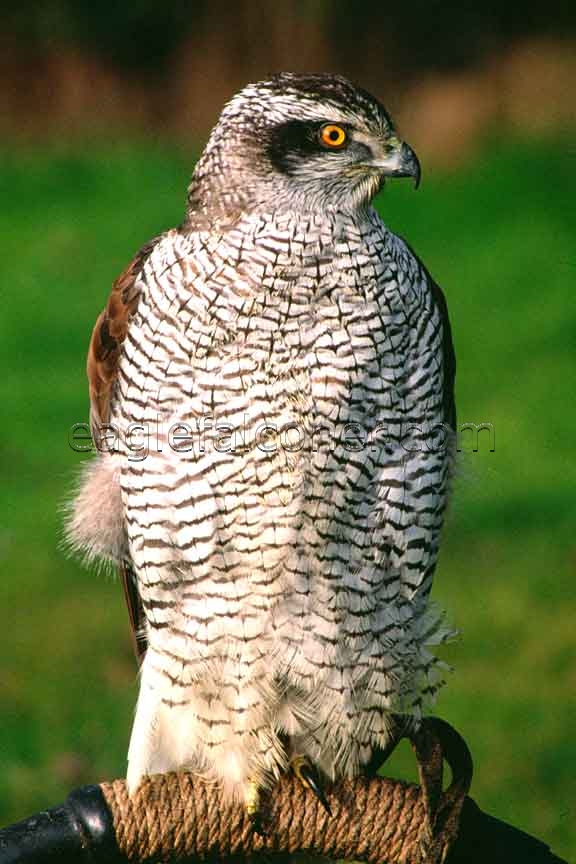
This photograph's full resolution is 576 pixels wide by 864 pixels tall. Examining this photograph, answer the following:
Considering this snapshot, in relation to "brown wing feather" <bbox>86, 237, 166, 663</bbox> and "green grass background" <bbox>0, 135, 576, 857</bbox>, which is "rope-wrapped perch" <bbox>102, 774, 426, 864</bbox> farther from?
"green grass background" <bbox>0, 135, 576, 857</bbox>

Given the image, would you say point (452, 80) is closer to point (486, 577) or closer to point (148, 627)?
point (486, 577)

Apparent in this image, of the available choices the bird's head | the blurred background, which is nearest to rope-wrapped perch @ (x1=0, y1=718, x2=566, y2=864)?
the blurred background

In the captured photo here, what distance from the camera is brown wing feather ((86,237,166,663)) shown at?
373 centimetres

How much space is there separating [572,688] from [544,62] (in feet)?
26.4

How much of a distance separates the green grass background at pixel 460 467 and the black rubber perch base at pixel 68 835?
4.58 feet

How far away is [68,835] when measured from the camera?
2.73 metres

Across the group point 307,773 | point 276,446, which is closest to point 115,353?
point 276,446

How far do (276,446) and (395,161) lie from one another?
0.72 m

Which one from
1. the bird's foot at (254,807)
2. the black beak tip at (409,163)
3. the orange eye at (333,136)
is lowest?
the bird's foot at (254,807)

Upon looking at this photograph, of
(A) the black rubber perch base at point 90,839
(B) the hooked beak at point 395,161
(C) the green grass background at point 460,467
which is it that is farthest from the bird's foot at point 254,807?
(B) the hooked beak at point 395,161

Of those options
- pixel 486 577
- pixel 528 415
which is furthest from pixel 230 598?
pixel 528 415

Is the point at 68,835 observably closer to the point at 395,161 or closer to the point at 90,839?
the point at 90,839

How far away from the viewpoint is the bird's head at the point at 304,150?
11.1 ft

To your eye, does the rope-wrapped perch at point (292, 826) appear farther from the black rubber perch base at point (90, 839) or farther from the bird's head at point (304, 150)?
the bird's head at point (304, 150)
